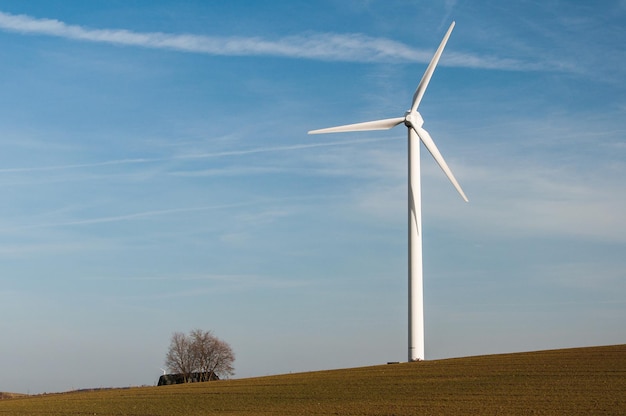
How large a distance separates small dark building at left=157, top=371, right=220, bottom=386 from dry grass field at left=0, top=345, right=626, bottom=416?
137ft

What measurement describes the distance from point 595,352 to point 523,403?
75.4 feet

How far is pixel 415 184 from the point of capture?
57781 millimetres

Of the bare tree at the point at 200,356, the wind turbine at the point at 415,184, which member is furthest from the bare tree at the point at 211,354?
the wind turbine at the point at 415,184

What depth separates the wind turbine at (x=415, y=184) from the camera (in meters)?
55.8

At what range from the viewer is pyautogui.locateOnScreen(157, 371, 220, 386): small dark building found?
97875mm

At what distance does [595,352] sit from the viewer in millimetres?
56031

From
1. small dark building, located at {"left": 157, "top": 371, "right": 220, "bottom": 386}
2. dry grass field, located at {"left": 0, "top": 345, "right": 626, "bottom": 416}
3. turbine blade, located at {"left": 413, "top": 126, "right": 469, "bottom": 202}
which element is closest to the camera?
dry grass field, located at {"left": 0, "top": 345, "right": 626, "bottom": 416}

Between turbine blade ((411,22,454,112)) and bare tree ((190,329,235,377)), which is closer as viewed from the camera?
turbine blade ((411,22,454,112))

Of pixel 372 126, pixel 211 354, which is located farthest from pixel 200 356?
pixel 372 126

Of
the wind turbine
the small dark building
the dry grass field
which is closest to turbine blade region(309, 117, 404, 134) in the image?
the wind turbine

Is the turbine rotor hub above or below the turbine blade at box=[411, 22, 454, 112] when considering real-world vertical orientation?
below

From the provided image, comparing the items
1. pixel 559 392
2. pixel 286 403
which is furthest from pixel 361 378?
pixel 559 392

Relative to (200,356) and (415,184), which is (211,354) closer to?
(200,356)

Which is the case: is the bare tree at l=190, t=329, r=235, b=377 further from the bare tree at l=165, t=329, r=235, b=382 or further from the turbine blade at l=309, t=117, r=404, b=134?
the turbine blade at l=309, t=117, r=404, b=134
